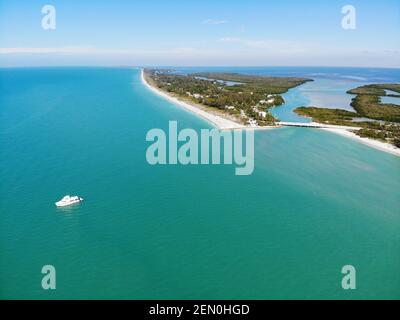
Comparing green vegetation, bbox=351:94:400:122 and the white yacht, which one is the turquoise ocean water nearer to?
the white yacht

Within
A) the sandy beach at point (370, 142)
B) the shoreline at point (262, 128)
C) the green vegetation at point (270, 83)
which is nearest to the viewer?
the sandy beach at point (370, 142)

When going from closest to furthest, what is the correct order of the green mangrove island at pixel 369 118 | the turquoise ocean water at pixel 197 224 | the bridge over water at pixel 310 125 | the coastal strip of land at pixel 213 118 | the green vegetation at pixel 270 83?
1. the turquoise ocean water at pixel 197 224
2. the green mangrove island at pixel 369 118
3. the coastal strip of land at pixel 213 118
4. the bridge over water at pixel 310 125
5. the green vegetation at pixel 270 83

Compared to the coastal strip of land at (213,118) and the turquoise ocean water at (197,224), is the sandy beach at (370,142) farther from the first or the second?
the coastal strip of land at (213,118)

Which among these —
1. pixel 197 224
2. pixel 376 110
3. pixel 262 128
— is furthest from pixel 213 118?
pixel 197 224

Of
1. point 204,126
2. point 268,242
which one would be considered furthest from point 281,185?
point 204,126

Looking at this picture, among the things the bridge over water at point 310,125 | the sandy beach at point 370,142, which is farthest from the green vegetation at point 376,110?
the sandy beach at point 370,142

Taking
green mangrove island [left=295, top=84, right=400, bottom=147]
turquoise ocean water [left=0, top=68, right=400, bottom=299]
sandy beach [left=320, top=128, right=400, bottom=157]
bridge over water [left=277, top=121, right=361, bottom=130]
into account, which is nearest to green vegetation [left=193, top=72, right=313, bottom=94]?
green mangrove island [left=295, top=84, right=400, bottom=147]

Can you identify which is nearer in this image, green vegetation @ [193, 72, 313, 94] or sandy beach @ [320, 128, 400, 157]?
sandy beach @ [320, 128, 400, 157]
